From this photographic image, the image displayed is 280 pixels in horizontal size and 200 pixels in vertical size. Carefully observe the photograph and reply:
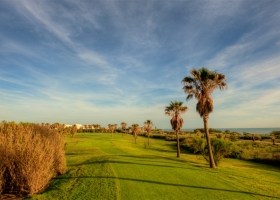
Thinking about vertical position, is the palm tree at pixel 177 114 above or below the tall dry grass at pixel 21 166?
above

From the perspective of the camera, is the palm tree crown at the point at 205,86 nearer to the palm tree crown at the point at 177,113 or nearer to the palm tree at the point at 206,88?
the palm tree at the point at 206,88

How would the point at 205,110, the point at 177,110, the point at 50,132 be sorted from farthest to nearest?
1. the point at 177,110
2. the point at 205,110
3. the point at 50,132

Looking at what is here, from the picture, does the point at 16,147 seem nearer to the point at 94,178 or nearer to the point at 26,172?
the point at 26,172

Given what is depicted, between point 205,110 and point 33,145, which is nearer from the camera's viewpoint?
point 33,145

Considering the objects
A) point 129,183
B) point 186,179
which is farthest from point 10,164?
point 186,179

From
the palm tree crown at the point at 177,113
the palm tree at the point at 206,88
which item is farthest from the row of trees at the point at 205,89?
the palm tree crown at the point at 177,113

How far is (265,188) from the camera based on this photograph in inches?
600

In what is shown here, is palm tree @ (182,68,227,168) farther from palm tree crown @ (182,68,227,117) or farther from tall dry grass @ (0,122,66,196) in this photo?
tall dry grass @ (0,122,66,196)

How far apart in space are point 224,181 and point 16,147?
52.8ft

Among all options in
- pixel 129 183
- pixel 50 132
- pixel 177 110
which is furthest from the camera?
pixel 177 110

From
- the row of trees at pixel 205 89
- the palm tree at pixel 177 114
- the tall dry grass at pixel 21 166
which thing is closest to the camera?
the tall dry grass at pixel 21 166

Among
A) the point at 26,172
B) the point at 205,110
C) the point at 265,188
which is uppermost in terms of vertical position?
the point at 205,110

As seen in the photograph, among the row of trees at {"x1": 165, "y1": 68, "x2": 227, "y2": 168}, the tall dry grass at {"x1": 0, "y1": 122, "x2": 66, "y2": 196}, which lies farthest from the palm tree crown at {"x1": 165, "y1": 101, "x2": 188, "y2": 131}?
the tall dry grass at {"x1": 0, "y1": 122, "x2": 66, "y2": 196}

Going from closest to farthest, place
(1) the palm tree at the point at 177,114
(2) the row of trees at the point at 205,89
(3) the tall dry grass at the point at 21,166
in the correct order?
(3) the tall dry grass at the point at 21,166 → (2) the row of trees at the point at 205,89 → (1) the palm tree at the point at 177,114
